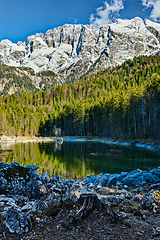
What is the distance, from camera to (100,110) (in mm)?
74250

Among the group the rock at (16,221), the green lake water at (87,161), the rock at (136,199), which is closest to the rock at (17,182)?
the rock at (16,221)

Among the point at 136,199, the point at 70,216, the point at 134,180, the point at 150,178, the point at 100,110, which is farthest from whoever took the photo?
the point at 100,110

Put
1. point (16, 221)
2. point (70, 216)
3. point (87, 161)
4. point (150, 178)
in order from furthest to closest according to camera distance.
Answer: 1. point (87, 161)
2. point (150, 178)
3. point (70, 216)
4. point (16, 221)

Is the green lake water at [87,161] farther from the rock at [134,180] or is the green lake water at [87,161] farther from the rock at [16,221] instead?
the rock at [16,221]

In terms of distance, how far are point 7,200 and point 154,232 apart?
6.55m

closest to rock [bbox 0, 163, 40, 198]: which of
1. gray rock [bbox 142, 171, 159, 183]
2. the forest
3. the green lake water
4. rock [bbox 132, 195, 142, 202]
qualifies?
rock [bbox 132, 195, 142, 202]

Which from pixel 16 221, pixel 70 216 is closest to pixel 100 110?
pixel 70 216

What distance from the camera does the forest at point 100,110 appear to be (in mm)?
50422

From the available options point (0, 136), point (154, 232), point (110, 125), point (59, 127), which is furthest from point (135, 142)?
point (0, 136)

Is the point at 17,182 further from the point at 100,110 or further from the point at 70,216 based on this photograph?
the point at 100,110

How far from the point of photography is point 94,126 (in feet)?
258

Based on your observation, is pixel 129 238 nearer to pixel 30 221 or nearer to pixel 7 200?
pixel 30 221

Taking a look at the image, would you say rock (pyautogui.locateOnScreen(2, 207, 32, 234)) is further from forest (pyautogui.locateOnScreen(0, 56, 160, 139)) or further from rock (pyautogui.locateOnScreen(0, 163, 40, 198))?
forest (pyautogui.locateOnScreen(0, 56, 160, 139))

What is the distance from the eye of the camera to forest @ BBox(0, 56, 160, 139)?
165 ft
